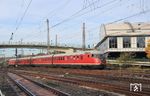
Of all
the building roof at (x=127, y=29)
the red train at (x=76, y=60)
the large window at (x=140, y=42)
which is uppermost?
the building roof at (x=127, y=29)

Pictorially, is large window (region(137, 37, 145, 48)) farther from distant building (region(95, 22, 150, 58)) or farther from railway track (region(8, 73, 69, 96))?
railway track (region(8, 73, 69, 96))

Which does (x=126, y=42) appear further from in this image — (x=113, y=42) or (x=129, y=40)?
(x=113, y=42)

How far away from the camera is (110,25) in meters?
109

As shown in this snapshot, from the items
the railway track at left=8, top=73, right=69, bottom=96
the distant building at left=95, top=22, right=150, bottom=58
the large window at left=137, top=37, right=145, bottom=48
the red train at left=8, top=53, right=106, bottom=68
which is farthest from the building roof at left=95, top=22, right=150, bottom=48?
the railway track at left=8, top=73, right=69, bottom=96

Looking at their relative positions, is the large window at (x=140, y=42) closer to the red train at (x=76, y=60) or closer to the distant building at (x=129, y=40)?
the distant building at (x=129, y=40)

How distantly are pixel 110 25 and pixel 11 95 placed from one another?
3392 inches

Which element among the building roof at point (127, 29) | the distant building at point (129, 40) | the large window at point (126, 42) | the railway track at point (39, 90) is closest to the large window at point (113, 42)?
the distant building at point (129, 40)

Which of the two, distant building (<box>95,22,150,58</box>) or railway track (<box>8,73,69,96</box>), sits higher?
distant building (<box>95,22,150,58</box>)

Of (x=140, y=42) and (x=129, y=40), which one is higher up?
(x=129, y=40)

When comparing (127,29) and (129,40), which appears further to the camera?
(127,29)

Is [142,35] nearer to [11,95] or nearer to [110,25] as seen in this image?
[110,25]

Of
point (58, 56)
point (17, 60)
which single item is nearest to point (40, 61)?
point (58, 56)

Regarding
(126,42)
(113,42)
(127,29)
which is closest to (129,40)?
(126,42)

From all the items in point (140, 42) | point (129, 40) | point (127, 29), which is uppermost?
point (127, 29)
